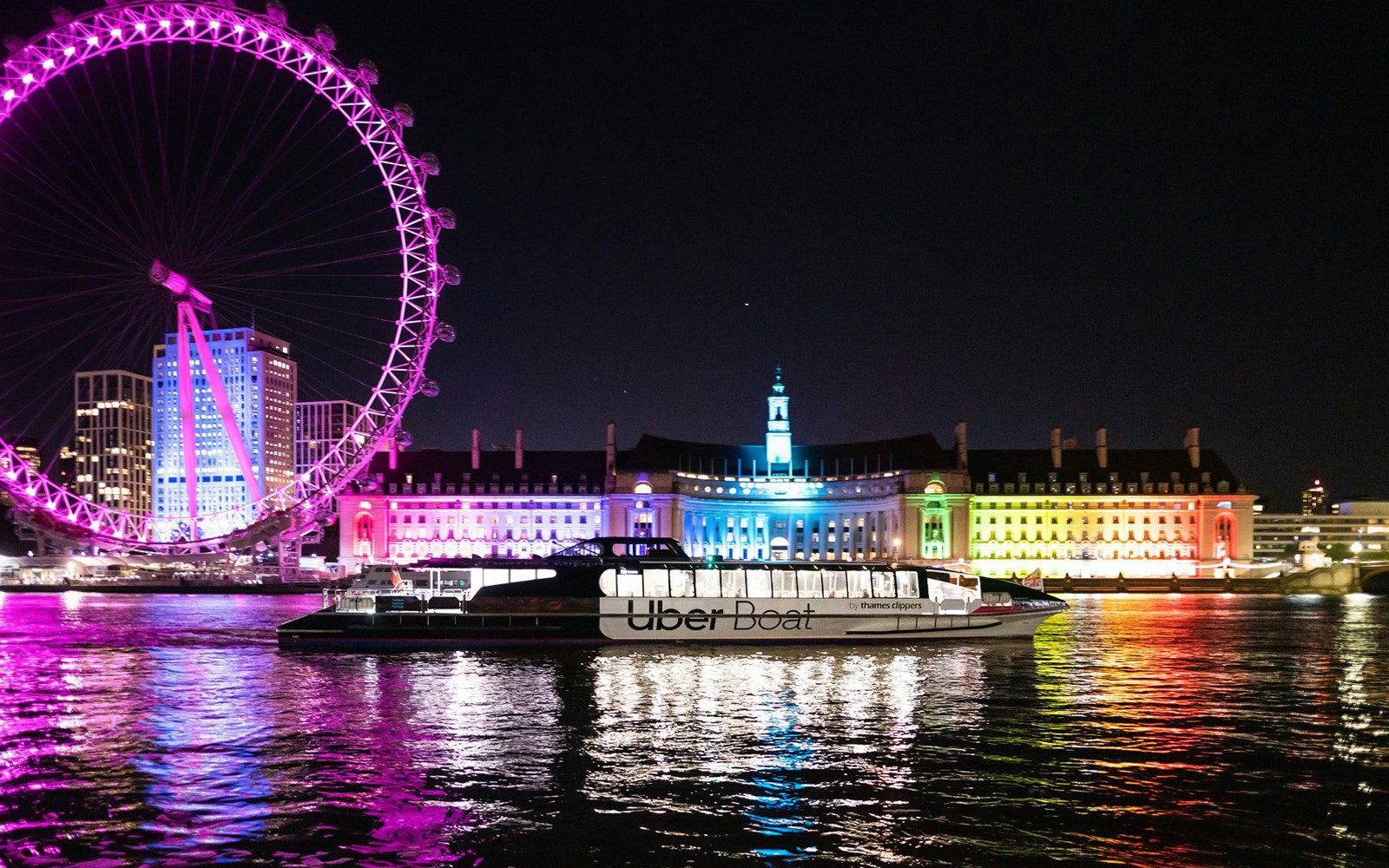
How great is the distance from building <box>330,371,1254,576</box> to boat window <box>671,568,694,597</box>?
11320cm

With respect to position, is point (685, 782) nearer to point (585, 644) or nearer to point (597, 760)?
point (597, 760)

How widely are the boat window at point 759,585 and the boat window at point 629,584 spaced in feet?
15.3

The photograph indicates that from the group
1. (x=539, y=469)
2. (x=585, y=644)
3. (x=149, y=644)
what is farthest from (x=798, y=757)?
(x=539, y=469)

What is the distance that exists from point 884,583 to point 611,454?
405ft

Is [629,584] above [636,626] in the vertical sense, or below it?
above

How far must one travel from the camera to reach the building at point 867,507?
174 meters

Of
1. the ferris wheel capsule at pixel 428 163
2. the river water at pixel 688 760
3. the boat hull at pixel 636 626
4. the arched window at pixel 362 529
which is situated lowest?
the river water at pixel 688 760

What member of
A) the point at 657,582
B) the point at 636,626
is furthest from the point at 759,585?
the point at 636,626

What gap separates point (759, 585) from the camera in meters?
55.8

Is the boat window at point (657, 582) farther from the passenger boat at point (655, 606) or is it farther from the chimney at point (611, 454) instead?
the chimney at point (611, 454)

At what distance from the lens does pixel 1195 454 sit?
7023 inches

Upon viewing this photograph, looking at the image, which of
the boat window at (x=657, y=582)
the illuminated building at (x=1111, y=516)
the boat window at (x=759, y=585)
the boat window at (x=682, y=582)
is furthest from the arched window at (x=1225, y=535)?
the boat window at (x=657, y=582)

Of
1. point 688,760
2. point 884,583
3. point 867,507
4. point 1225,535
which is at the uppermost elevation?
point 867,507

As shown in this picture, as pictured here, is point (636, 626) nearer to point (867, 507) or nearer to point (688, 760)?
point (688, 760)
